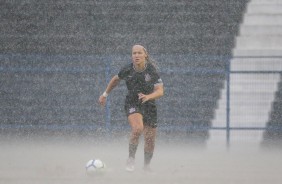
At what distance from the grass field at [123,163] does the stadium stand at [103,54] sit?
0.54 metres

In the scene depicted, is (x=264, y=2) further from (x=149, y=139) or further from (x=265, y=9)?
(x=149, y=139)

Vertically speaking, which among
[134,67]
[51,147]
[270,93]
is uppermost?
[134,67]

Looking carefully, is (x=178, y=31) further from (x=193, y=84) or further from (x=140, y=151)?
(x=140, y=151)

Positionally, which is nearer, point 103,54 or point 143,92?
point 143,92

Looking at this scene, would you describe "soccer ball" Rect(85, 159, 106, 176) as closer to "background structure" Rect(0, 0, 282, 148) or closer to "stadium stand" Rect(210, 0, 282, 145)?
"background structure" Rect(0, 0, 282, 148)

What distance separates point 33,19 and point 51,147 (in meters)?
4.03

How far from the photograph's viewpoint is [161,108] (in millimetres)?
14625

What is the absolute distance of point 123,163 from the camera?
36.8 feet

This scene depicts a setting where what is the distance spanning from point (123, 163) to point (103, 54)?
5515 mm

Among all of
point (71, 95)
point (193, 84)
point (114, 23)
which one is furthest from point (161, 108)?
point (114, 23)

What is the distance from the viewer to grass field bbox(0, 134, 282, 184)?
→ 8.91 meters

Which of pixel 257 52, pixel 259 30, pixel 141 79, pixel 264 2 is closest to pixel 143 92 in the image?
pixel 141 79

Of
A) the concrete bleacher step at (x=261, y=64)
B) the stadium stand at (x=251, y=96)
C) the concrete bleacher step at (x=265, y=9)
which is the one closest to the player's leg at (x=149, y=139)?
the stadium stand at (x=251, y=96)

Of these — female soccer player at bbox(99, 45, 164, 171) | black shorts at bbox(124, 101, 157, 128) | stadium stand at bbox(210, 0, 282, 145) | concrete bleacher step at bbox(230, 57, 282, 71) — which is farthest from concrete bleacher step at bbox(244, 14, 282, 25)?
black shorts at bbox(124, 101, 157, 128)
